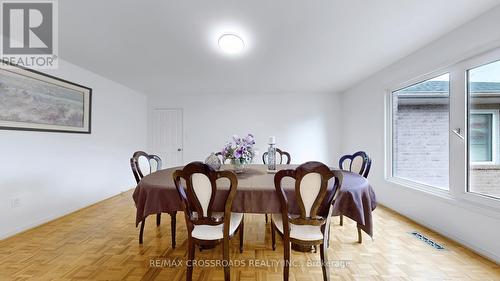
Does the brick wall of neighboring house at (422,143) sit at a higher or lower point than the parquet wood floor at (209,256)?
higher

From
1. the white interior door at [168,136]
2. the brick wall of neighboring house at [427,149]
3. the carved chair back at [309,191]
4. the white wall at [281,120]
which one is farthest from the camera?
the white interior door at [168,136]

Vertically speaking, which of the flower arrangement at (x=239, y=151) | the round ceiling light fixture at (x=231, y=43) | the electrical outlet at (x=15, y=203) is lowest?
the electrical outlet at (x=15, y=203)

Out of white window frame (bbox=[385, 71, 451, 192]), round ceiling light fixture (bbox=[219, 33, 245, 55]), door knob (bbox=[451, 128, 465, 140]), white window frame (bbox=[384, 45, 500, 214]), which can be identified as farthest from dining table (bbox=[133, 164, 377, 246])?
round ceiling light fixture (bbox=[219, 33, 245, 55])

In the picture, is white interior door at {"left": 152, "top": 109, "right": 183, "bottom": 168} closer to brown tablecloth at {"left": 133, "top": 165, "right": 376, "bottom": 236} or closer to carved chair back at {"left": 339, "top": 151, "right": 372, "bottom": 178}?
brown tablecloth at {"left": 133, "top": 165, "right": 376, "bottom": 236}

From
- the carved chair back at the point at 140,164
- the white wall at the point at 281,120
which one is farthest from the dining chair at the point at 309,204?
the white wall at the point at 281,120

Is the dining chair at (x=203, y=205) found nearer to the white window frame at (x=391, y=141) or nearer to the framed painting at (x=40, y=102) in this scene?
the framed painting at (x=40, y=102)

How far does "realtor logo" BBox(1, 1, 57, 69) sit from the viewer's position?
205 centimetres

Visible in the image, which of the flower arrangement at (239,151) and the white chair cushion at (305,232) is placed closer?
the white chair cushion at (305,232)

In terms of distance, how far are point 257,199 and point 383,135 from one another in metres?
2.92

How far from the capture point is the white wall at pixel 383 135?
200 cm

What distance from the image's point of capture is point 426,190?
108 inches

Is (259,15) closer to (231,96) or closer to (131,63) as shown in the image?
(131,63)

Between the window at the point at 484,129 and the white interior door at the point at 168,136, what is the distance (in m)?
5.04

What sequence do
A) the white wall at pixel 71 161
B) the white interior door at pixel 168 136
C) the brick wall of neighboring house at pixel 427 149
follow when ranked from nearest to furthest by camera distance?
the brick wall of neighboring house at pixel 427 149 → the white wall at pixel 71 161 → the white interior door at pixel 168 136
